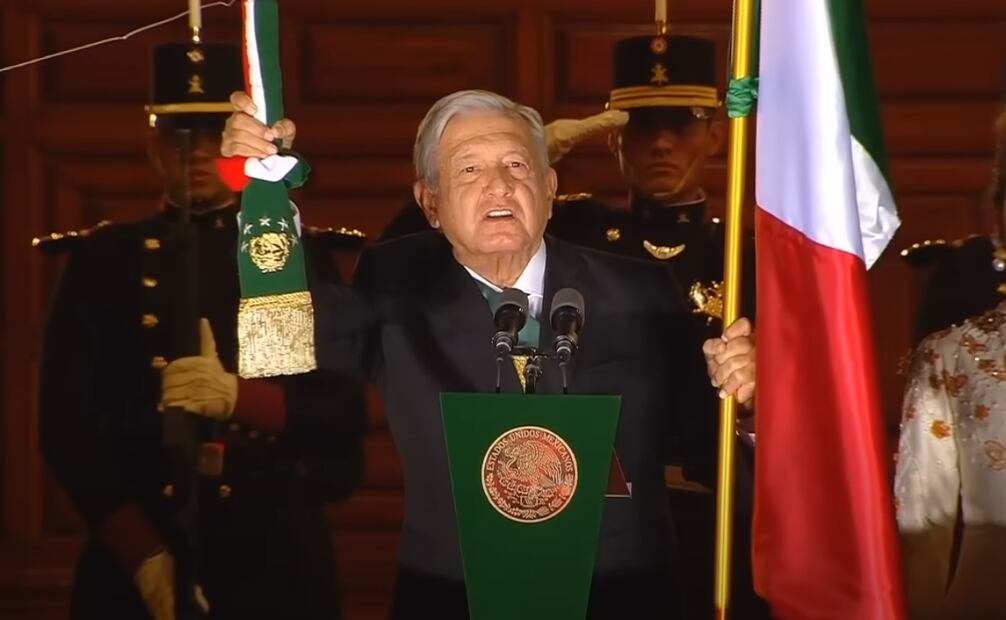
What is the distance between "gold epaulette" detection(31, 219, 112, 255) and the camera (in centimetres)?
346

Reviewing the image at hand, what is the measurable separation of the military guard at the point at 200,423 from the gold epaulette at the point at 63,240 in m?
0.14

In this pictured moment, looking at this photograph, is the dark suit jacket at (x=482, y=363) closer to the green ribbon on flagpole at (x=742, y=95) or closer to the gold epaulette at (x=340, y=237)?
the green ribbon on flagpole at (x=742, y=95)

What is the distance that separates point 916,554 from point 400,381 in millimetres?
764

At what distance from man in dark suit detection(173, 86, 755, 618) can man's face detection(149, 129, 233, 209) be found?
2.80 ft

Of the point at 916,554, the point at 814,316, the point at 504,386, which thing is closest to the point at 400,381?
the point at 504,386

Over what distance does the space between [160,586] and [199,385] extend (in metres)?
0.41

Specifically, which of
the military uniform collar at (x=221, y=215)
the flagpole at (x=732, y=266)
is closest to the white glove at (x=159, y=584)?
the military uniform collar at (x=221, y=215)

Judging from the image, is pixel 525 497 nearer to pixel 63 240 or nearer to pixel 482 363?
pixel 482 363

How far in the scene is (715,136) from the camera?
11.3ft

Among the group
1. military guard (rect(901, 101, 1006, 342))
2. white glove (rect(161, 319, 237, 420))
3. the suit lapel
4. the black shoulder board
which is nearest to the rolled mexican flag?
the suit lapel

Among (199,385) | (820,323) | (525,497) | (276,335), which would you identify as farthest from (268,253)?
(199,385)

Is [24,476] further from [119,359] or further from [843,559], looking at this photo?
[843,559]

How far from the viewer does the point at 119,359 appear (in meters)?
3.22

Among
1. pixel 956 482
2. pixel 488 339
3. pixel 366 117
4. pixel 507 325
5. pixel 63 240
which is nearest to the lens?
Answer: pixel 507 325
